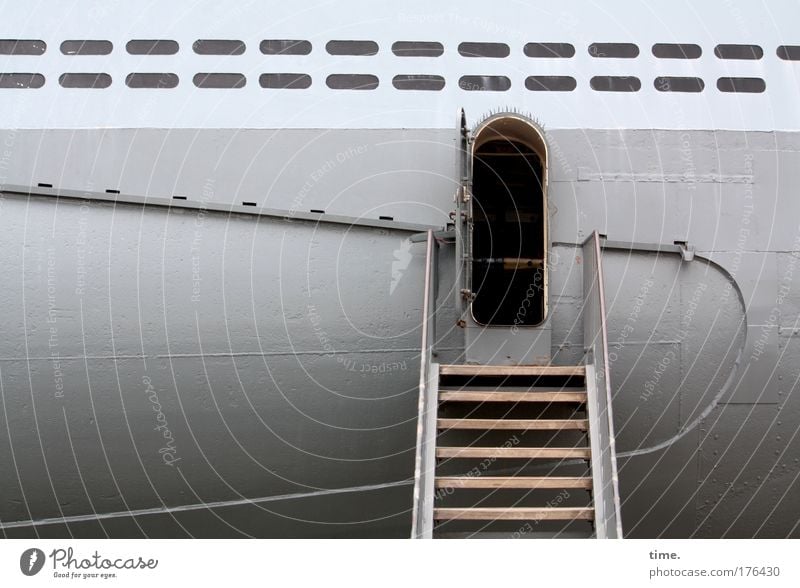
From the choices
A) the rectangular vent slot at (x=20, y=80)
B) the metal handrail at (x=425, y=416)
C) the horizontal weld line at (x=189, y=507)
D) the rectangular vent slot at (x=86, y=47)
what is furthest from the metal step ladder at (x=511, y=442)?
the rectangular vent slot at (x=20, y=80)

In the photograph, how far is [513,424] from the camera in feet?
23.3

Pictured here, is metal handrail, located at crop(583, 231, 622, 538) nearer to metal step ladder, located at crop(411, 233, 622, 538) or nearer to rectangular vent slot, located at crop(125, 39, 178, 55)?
metal step ladder, located at crop(411, 233, 622, 538)

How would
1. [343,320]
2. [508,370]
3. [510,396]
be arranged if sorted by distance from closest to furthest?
[510,396]
[508,370]
[343,320]

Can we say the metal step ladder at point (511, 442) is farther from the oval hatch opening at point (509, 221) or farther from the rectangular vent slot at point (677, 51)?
the rectangular vent slot at point (677, 51)

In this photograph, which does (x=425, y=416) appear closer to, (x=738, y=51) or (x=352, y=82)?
(x=352, y=82)

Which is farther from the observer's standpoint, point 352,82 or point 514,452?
point 352,82

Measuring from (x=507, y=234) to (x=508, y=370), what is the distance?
265 cm

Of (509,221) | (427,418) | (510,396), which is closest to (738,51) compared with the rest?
(509,221)

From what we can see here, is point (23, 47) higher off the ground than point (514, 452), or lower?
higher

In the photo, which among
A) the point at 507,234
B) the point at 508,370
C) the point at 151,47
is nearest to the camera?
the point at 508,370

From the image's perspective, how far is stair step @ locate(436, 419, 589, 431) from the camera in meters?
7.04

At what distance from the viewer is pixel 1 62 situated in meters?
8.35

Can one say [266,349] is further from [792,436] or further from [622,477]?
[792,436]

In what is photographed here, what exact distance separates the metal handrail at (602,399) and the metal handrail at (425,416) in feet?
4.02
